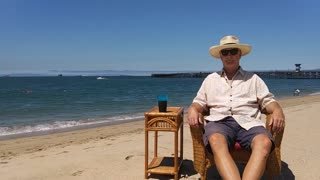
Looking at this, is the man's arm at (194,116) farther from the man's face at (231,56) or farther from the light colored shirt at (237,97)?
the man's face at (231,56)

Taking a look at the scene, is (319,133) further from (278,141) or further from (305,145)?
(278,141)

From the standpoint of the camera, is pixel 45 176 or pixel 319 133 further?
pixel 319 133

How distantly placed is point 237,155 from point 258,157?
1.44ft

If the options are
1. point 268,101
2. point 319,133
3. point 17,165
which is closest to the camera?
point 268,101

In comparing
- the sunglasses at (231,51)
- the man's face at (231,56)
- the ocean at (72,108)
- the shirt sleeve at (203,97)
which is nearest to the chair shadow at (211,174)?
the shirt sleeve at (203,97)

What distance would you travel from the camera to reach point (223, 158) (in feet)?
10.0

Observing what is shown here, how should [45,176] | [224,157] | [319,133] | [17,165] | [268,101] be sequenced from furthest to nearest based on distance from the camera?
1. [319,133]
2. [17,165]
3. [45,176]
4. [268,101]
5. [224,157]

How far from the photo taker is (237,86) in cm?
Answer: 372

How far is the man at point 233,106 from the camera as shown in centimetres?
327

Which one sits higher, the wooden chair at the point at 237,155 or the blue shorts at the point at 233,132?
the blue shorts at the point at 233,132

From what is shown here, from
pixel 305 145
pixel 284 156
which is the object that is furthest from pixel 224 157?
pixel 305 145

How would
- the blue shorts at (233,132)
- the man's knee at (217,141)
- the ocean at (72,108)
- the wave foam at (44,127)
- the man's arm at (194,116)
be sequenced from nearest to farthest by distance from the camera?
the man's knee at (217,141), the blue shorts at (233,132), the man's arm at (194,116), the wave foam at (44,127), the ocean at (72,108)

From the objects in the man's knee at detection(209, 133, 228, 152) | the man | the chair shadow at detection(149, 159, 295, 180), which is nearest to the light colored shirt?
the man

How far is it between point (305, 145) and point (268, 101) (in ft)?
7.66
